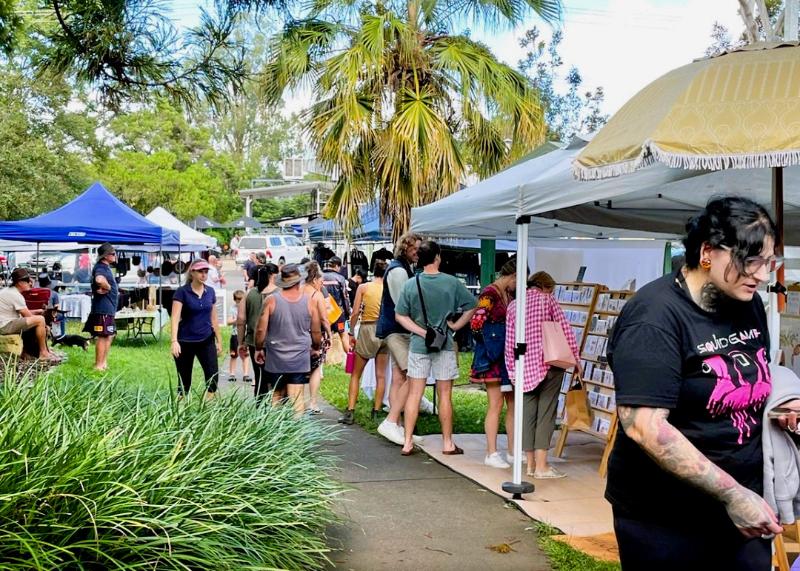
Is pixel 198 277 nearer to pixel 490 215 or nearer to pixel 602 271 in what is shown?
pixel 490 215

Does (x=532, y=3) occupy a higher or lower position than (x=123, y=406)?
higher

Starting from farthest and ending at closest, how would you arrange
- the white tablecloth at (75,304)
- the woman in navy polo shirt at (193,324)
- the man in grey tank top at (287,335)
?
the white tablecloth at (75,304), the woman in navy polo shirt at (193,324), the man in grey tank top at (287,335)

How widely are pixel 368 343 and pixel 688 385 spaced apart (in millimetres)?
7162

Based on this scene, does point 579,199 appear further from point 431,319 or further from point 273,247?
point 273,247

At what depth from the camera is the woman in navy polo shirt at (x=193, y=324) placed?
8805 mm

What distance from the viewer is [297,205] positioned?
6700 centimetres

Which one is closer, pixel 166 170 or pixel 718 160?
pixel 718 160

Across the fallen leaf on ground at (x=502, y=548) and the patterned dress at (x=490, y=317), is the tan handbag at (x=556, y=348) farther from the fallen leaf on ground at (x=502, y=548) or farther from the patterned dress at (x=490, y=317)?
the fallen leaf on ground at (x=502, y=548)

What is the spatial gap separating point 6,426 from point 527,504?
3871mm

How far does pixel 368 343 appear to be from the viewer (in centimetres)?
972

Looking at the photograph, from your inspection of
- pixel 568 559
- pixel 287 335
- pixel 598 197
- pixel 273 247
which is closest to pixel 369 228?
pixel 287 335

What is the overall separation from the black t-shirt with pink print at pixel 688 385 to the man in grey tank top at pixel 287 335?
222 inches

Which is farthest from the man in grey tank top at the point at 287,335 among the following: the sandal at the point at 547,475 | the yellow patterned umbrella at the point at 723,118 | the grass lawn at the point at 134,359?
the yellow patterned umbrella at the point at 723,118

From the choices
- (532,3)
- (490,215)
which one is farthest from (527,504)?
(532,3)
